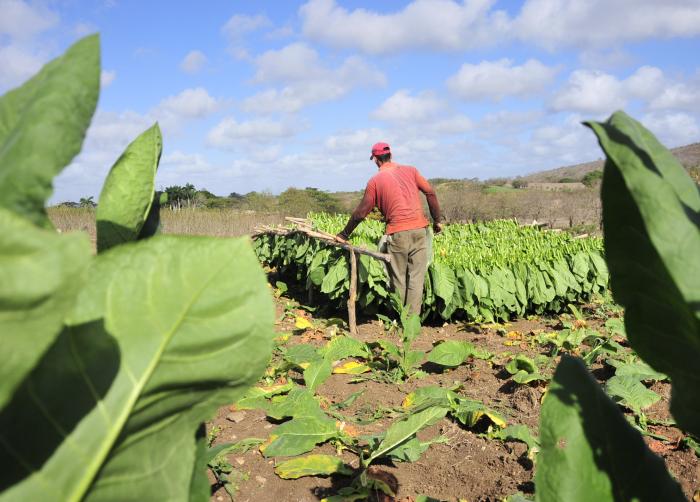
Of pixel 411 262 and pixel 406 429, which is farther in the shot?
pixel 411 262

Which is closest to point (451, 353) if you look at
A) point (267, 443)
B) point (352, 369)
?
point (352, 369)

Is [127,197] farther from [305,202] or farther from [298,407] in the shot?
[305,202]

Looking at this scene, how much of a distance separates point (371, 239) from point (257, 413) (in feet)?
17.4

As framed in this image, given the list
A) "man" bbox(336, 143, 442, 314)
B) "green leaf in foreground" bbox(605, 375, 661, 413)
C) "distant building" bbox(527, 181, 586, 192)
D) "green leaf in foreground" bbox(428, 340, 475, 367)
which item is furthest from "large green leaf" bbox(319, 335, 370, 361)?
"distant building" bbox(527, 181, 586, 192)

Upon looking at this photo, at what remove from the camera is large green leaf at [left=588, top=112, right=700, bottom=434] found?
53 centimetres

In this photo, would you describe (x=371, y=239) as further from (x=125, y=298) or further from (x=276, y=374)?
(x=125, y=298)

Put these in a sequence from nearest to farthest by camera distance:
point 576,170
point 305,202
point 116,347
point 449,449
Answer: point 116,347 < point 449,449 < point 305,202 < point 576,170

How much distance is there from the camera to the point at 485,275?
28.7 feet

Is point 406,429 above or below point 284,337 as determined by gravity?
above

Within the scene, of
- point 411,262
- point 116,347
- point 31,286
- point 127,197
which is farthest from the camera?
point 411,262

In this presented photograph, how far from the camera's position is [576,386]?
2.15ft

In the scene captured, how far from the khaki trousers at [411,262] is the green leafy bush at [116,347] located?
307 inches

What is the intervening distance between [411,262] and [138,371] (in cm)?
800

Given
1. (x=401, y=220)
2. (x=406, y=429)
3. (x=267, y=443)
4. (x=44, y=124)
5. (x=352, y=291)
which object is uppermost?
(x=44, y=124)
